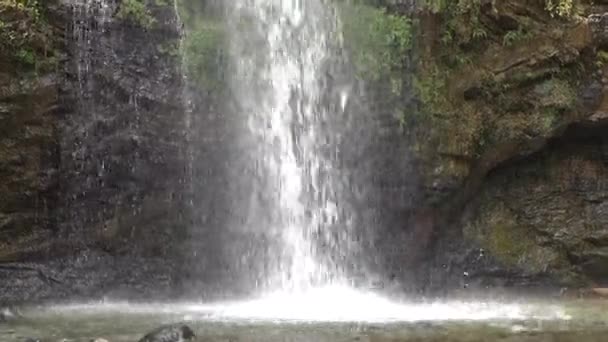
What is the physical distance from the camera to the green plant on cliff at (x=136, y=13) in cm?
1005

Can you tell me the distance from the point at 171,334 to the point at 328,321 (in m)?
1.63

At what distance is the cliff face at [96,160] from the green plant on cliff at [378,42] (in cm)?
214

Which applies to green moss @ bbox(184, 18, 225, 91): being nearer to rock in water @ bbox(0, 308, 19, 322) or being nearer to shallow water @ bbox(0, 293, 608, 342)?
shallow water @ bbox(0, 293, 608, 342)

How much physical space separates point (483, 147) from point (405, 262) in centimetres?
162

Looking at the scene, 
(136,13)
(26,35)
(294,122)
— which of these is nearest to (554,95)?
(294,122)

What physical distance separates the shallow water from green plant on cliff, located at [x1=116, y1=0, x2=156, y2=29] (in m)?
3.30

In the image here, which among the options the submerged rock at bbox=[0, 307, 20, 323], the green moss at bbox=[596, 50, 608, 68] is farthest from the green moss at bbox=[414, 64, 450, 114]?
the submerged rock at bbox=[0, 307, 20, 323]

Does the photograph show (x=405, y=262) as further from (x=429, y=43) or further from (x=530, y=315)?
(x=429, y=43)

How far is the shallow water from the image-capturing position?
7512mm

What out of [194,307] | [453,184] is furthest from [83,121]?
[453,184]

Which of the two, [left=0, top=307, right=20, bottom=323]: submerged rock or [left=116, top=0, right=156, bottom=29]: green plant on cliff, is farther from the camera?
[left=116, top=0, right=156, bottom=29]: green plant on cliff

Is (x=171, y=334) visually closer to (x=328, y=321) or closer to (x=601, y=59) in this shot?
(x=328, y=321)

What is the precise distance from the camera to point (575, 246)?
1012cm

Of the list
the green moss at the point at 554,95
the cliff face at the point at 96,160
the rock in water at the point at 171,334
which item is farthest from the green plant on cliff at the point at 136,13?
the green moss at the point at 554,95
